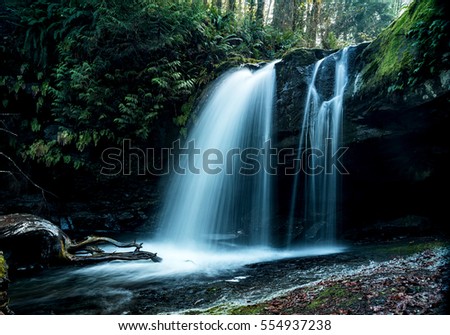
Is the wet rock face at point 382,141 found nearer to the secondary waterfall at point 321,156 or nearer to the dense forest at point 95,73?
the secondary waterfall at point 321,156

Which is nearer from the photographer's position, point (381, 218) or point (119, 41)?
point (381, 218)

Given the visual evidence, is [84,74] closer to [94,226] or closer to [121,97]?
[121,97]

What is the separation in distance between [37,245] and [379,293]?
6.13 meters

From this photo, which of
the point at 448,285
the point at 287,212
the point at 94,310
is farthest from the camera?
the point at 287,212

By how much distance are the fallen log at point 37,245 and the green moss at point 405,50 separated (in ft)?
18.9

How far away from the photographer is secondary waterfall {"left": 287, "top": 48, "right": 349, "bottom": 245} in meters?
6.46

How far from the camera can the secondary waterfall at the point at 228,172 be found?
24.9 feet

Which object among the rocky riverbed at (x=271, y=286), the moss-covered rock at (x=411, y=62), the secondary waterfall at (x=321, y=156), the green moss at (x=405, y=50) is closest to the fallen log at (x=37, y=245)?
the rocky riverbed at (x=271, y=286)

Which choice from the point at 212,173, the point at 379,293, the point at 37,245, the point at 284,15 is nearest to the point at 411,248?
the point at 379,293

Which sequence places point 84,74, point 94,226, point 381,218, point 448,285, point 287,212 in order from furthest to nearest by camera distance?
point 94,226, point 84,74, point 287,212, point 381,218, point 448,285

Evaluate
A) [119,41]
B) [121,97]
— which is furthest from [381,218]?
[119,41]

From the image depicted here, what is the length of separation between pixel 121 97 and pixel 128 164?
195 cm

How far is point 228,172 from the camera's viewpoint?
7.84 metres

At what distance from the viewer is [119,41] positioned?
880 centimetres
